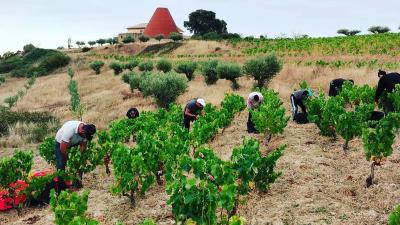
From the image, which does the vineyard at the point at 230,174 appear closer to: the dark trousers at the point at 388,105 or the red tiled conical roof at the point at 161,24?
the dark trousers at the point at 388,105

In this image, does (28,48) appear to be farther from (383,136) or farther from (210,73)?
(383,136)

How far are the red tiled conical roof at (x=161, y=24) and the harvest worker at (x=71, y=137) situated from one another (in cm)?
7771

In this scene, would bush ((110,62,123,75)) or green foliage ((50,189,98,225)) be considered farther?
bush ((110,62,123,75))

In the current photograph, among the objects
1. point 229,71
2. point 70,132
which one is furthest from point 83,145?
point 229,71

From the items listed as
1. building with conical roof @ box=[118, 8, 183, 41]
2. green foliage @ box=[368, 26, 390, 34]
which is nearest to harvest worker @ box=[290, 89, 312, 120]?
green foliage @ box=[368, 26, 390, 34]

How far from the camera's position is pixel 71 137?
9.63 m

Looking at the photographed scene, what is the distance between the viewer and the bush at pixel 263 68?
88.9 feet

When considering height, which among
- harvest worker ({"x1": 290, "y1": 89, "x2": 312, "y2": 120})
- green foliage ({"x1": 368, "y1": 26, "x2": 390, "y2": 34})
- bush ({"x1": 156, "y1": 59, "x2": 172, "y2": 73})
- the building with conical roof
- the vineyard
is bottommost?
the vineyard

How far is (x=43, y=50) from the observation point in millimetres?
83562

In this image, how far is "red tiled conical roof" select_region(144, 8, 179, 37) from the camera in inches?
3406

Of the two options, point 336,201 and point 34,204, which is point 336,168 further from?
point 34,204

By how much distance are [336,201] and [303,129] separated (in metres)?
6.62

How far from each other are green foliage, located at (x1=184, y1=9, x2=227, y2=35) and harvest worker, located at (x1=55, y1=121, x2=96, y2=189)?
78.9 metres

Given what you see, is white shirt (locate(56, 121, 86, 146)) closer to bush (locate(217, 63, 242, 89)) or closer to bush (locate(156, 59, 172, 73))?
bush (locate(217, 63, 242, 89))
